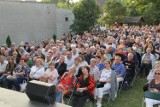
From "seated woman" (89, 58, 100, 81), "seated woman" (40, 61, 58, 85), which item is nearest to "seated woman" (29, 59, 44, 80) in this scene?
"seated woman" (40, 61, 58, 85)

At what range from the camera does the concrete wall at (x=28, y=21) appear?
20500mm

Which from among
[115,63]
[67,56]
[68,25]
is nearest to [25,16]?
[68,25]

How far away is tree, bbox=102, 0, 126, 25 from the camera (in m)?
35.8

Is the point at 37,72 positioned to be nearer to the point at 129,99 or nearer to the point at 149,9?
the point at 129,99

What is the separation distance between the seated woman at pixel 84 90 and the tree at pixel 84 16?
56.8 ft

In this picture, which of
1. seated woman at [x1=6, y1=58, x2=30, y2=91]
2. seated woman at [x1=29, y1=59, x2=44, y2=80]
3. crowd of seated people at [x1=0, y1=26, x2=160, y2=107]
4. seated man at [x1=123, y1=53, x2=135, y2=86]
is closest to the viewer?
crowd of seated people at [x1=0, y1=26, x2=160, y2=107]

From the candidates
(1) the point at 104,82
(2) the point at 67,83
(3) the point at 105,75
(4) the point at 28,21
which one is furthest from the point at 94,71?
(4) the point at 28,21

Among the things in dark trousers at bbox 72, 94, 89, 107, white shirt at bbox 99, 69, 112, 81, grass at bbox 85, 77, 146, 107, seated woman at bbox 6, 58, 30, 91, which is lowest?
grass at bbox 85, 77, 146, 107

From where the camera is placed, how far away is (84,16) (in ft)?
80.4

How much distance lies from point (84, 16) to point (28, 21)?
506 centimetres

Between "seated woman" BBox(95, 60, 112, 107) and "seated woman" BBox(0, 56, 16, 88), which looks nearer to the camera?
"seated woman" BBox(95, 60, 112, 107)

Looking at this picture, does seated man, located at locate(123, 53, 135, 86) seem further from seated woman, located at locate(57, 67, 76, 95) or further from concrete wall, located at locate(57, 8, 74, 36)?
concrete wall, located at locate(57, 8, 74, 36)

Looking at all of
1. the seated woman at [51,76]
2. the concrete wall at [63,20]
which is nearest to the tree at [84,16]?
the concrete wall at [63,20]

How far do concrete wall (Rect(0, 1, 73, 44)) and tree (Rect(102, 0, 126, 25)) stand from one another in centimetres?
1188
